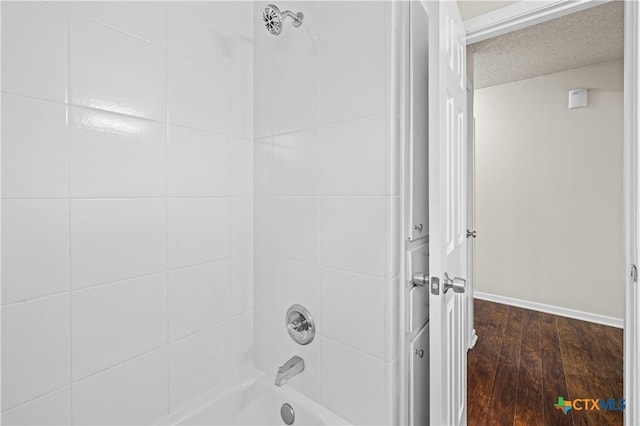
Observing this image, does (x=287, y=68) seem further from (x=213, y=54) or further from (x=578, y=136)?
(x=578, y=136)

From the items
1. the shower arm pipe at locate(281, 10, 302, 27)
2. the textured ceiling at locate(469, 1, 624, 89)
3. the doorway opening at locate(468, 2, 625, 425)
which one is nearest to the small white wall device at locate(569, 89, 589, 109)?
the doorway opening at locate(468, 2, 625, 425)

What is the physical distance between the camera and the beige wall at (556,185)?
285cm

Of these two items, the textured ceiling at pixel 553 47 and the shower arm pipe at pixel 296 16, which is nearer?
the shower arm pipe at pixel 296 16

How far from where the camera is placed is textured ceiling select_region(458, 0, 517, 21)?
1232 millimetres

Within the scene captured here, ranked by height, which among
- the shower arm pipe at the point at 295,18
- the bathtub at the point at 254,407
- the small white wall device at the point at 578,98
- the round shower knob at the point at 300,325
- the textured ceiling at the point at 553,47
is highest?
the textured ceiling at the point at 553,47

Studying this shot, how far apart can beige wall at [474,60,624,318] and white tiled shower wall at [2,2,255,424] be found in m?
2.78

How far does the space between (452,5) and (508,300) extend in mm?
3222

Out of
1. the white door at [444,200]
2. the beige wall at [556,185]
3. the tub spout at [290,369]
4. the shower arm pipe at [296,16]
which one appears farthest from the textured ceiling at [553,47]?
the tub spout at [290,369]

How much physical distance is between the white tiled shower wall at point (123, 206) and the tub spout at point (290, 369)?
0.98 ft

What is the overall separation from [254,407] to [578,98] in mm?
3647

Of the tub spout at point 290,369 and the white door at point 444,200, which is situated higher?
the white door at point 444,200

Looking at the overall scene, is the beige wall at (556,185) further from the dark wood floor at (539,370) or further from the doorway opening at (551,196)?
the dark wood floor at (539,370)

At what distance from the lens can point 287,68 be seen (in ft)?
3.87

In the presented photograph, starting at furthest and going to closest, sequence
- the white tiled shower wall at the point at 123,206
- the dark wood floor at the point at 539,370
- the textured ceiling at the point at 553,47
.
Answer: the textured ceiling at the point at 553,47, the dark wood floor at the point at 539,370, the white tiled shower wall at the point at 123,206
